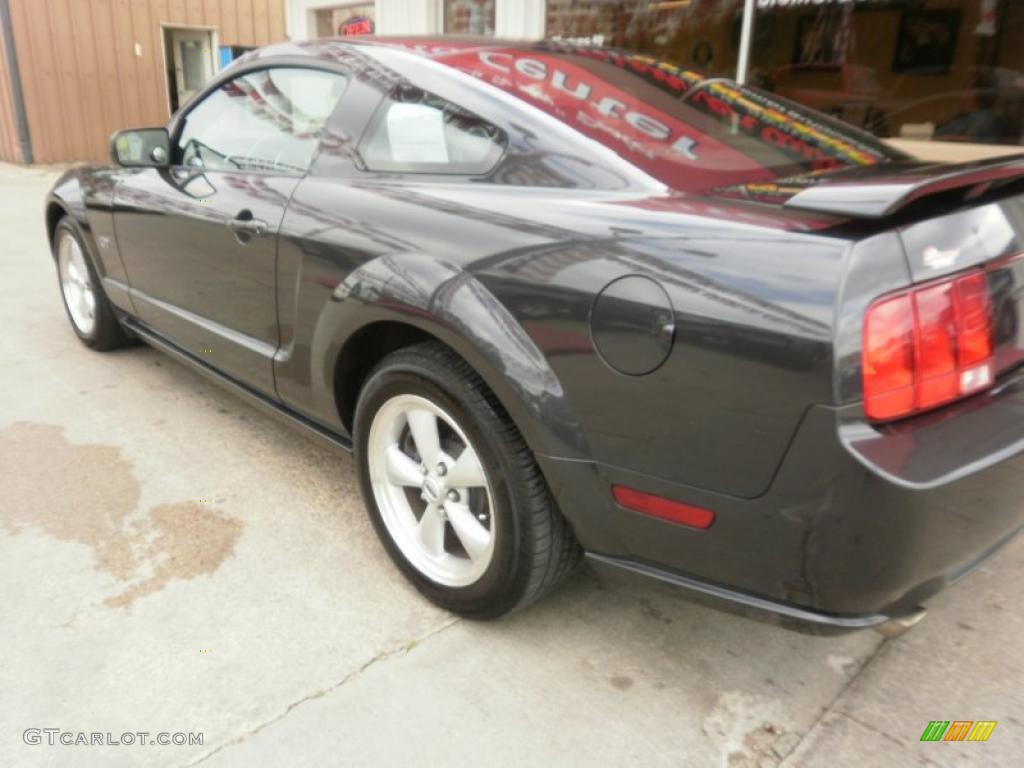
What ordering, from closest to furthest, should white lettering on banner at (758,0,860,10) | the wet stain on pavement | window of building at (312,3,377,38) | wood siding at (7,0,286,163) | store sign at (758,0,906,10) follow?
the wet stain on pavement, store sign at (758,0,906,10), white lettering on banner at (758,0,860,10), window of building at (312,3,377,38), wood siding at (7,0,286,163)

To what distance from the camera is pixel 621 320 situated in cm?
166

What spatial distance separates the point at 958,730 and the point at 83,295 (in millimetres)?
4273

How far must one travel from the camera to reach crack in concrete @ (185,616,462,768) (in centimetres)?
184

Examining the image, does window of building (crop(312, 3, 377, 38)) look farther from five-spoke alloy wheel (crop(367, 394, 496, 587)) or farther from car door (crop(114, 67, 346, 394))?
five-spoke alloy wheel (crop(367, 394, 496, 587))

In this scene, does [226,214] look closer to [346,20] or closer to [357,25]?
[357,25]

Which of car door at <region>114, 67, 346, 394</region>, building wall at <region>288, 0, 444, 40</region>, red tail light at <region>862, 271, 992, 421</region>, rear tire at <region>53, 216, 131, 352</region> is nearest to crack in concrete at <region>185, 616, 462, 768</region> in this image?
car door at <region>114, 67, 346, 394</region>

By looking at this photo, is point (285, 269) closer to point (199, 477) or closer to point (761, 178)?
point (199, 477)

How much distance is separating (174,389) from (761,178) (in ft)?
9.78

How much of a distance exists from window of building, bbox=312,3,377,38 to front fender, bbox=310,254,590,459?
24.4ft

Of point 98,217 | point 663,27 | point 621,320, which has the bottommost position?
point 98,217

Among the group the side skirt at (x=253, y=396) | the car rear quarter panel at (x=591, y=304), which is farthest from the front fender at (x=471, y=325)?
the side skirt at (x=253, y=396)

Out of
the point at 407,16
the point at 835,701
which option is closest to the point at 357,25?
the point at 407,16

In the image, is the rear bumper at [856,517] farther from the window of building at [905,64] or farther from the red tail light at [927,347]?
the window of building at [905,64]

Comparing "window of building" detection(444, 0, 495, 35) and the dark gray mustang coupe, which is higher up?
"window of building" detection(444, 0, 495, 35)
